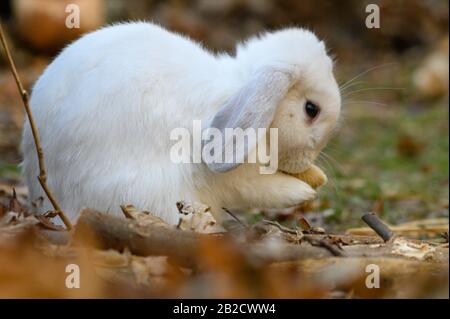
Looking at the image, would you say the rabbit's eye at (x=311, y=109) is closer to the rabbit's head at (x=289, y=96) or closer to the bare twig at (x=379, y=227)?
the rabbit's head at (x=289, y=96)

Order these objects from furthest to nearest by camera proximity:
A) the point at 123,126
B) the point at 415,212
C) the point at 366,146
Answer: the point at 366,146, the point at 415,212, the point at 123,126

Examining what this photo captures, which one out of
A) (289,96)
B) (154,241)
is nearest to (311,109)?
(289,96)

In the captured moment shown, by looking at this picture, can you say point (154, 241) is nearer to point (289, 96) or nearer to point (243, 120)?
point (243, 120)

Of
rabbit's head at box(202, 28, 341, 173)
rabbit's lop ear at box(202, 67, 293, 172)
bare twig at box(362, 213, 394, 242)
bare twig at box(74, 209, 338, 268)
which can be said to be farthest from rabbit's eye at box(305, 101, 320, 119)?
bare twig at box(74, 209, 338, 268)

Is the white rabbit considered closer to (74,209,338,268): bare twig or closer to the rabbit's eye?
the rabbit's eye

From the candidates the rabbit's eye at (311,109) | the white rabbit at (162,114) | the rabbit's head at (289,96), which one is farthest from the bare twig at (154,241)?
the rabbit's eye at (311,109)
